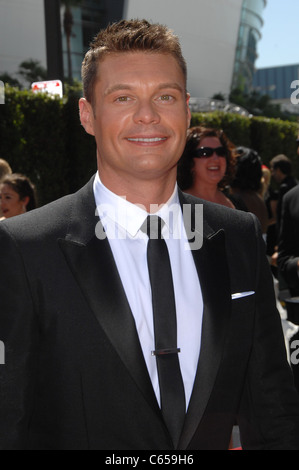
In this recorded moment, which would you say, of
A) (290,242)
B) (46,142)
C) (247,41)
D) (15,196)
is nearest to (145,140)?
(290,242)

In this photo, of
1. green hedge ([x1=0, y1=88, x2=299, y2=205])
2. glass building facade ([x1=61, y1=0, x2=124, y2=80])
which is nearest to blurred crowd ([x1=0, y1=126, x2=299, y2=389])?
green hedge ([x1=0, y1=88, x2=299, y2=205])

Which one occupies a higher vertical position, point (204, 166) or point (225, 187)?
point (204, 166)

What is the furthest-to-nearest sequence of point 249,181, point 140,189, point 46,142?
point 46,142, point 249,181, point 140,189

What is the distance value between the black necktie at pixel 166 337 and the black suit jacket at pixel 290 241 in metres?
2.39

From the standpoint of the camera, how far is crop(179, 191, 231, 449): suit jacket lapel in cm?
170

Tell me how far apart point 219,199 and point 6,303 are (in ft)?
11.7

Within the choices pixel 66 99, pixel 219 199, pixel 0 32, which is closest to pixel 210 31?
pixel 0 32

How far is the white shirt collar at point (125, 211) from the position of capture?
1.81 meters

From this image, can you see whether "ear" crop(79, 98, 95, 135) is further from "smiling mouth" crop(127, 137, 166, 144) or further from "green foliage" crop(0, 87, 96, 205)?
"green foliage" crop(0, 87, 96, 205)

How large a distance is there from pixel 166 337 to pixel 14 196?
4.61m

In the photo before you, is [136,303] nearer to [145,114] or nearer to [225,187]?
[145,114]

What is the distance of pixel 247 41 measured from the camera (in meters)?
79.4

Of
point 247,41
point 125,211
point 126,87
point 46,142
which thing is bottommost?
point 46,142
